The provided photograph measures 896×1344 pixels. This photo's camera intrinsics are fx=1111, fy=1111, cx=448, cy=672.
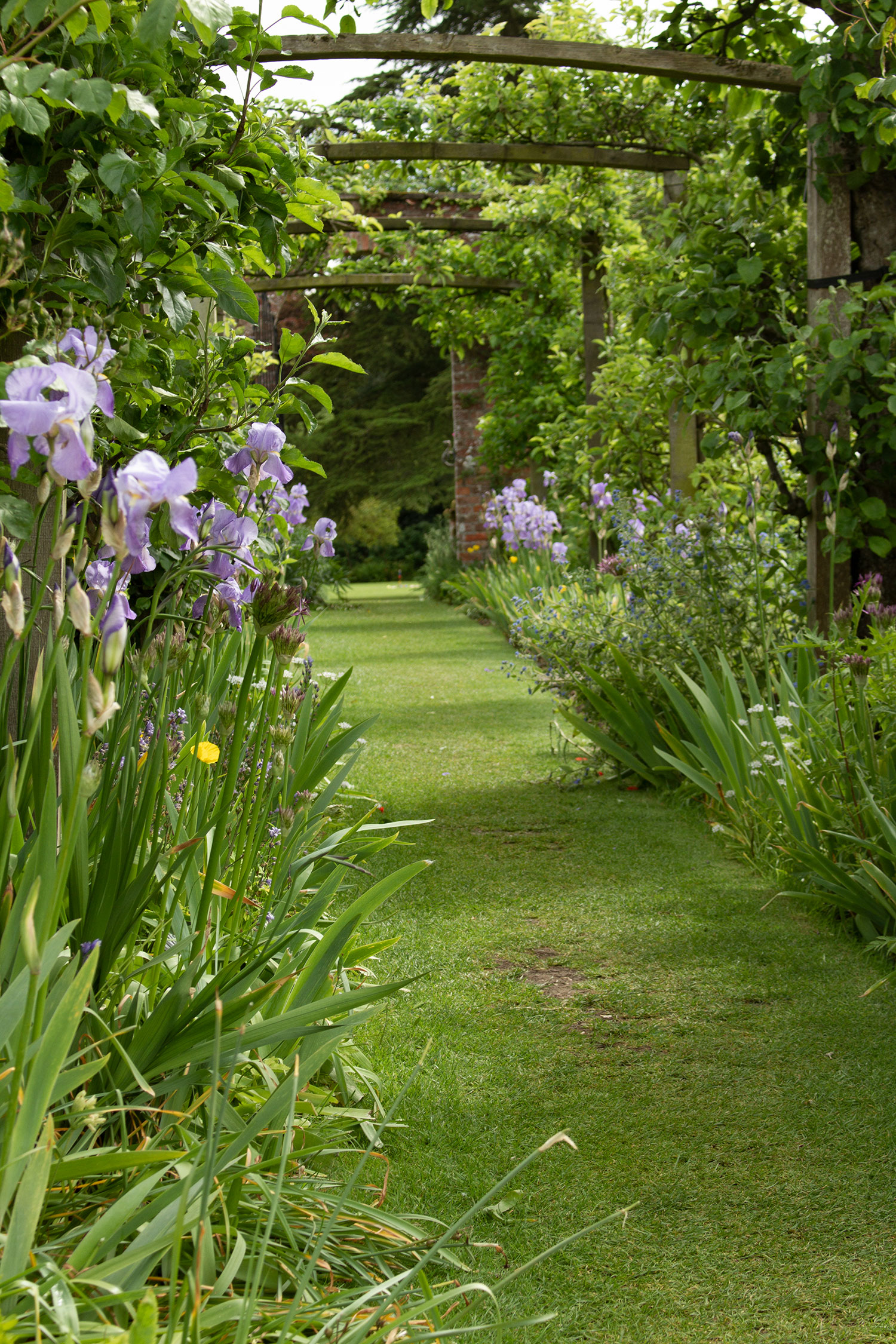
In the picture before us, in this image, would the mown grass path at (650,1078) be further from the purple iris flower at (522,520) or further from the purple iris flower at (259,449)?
the purple iris flower at (522,520)

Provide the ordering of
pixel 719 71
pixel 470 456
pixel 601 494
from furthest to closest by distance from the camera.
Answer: pixel 470 456
pixel 601 494
pixel 719 71

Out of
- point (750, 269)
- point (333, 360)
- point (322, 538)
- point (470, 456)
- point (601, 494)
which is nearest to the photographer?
point (333, 360)

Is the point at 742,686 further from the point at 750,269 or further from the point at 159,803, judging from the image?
the point at 159,803

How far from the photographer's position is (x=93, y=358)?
4.00 feet

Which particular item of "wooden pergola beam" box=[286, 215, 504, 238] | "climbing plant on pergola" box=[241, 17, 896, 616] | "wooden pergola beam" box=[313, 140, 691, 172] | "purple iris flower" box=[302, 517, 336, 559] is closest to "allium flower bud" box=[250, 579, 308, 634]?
"purple iris flower" box=[302, 517, 336, 559]

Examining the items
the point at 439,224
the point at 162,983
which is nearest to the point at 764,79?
the point at 162,983

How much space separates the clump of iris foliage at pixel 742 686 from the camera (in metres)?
2.60

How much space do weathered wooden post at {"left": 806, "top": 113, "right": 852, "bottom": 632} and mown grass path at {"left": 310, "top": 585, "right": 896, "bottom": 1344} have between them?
3.36 ft

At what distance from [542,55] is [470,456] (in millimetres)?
9338

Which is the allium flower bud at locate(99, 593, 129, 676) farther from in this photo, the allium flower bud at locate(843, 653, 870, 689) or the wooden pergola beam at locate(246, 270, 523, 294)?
the wooden pergola beam at locate(246, 270, 523, 294)

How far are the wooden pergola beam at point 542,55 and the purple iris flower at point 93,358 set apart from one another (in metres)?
3.38

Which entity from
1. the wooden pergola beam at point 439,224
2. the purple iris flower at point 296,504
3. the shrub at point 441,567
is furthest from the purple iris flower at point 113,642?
the shrub at point 441,567

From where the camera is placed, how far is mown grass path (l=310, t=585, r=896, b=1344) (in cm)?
148

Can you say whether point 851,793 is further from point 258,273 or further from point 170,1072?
point 258,273
